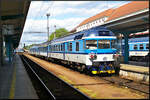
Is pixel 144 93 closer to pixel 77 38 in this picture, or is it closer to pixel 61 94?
pixel 61 94

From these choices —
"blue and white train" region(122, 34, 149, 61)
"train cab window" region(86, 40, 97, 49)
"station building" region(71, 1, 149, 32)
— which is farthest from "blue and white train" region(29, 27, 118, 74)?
"blue and white train" region(122, 34, 149, 61)

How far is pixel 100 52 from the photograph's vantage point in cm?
1258

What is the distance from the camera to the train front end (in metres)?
12.5

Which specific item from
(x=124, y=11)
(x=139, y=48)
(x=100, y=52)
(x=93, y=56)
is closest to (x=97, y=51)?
(x=100, y=52)

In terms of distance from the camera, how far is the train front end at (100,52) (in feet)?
41.0

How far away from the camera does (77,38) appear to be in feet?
46.8

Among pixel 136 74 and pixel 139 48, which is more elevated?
pixel 139 48

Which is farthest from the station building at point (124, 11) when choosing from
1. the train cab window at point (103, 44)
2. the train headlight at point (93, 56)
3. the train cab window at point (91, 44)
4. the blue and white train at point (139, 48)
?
the train headlight at point (93, 56)

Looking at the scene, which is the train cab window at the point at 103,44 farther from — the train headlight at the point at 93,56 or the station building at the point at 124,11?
the station building at the point at 124,11

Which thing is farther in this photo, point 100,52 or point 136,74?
point 100,52

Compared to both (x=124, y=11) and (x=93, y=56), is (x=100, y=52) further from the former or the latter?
(x=124, y=11)

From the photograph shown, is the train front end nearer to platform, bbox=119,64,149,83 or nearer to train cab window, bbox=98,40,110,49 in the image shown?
train cab window, bbox=98,40,110,49

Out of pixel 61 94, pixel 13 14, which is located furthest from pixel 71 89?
pixel 13 14

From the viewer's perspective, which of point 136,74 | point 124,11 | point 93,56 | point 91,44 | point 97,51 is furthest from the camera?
point 124,11
